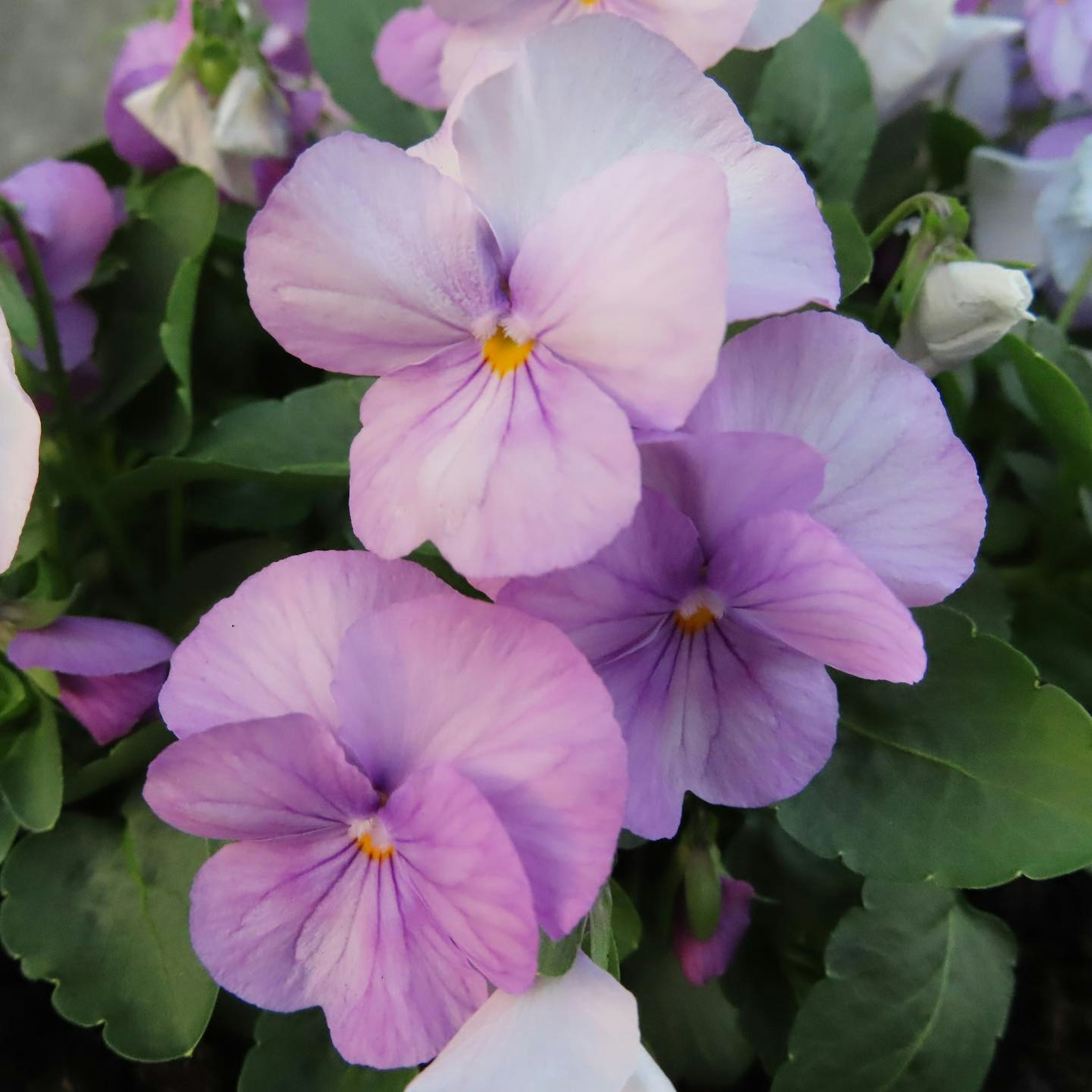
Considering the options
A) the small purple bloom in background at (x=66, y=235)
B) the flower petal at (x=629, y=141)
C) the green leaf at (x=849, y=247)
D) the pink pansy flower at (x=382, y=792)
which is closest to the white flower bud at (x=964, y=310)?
the green leaf at (x=849, y=247)

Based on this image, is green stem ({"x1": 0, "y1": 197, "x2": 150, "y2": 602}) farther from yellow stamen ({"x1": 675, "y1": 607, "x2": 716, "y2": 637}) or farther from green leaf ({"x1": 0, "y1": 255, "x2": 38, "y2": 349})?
yellow stamen ({"x1": 675, "y1": 607, "x2": 716, "y2": 637})

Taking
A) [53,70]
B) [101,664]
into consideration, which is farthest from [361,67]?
[53,70]

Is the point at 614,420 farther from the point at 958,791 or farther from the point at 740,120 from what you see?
the point at 958,791

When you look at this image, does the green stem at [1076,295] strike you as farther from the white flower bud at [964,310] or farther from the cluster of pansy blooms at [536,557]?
the cluster of pansy blooms at [536,557]

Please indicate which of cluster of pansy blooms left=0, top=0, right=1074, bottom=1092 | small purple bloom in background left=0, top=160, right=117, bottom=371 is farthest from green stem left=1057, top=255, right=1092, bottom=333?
small purple bloom in background left=0, top=160, right=117, bottom=371

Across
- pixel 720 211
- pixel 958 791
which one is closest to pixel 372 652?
pixel 720 211

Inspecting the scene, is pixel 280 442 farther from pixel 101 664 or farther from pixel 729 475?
pixel 729 475
